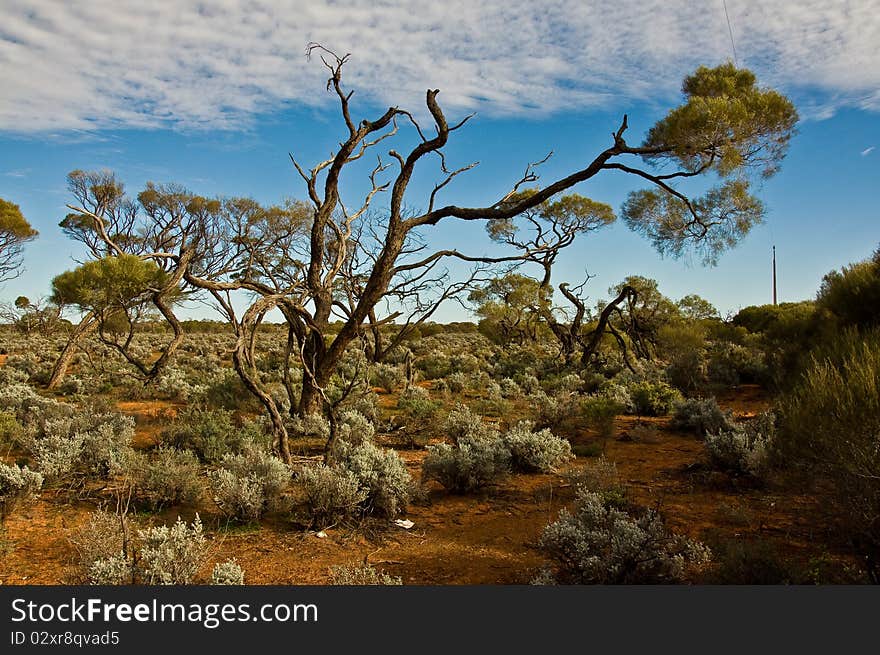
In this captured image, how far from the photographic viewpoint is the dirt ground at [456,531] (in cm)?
501

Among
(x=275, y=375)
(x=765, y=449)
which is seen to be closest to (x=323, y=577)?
(x=765, y=449)

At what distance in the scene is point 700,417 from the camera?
35.0 ft

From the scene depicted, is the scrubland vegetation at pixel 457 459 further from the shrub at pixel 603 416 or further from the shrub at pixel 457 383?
the shrub at pixel 457 383

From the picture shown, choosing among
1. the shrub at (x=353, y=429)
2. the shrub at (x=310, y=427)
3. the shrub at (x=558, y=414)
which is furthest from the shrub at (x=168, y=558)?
the shrub at (x=558, y=414)

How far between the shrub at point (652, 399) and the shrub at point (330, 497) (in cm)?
888

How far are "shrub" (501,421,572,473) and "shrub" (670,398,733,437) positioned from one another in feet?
10.7

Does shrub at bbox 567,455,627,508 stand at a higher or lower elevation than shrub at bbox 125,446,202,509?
lower

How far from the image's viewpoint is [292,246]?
55.3ft

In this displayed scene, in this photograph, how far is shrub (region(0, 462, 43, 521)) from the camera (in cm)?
613

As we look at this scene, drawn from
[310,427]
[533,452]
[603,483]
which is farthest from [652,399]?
[310,427]

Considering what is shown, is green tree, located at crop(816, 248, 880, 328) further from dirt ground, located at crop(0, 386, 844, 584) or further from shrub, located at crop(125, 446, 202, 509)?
shrub, located at crop(125, 446, 202, 509)

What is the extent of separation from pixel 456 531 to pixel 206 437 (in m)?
4.93

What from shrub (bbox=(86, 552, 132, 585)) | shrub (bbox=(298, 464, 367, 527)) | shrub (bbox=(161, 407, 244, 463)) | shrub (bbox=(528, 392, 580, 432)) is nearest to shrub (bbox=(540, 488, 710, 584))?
shrub (bbox=(298, 464, 367, 527))

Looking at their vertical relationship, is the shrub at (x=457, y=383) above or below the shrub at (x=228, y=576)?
above
